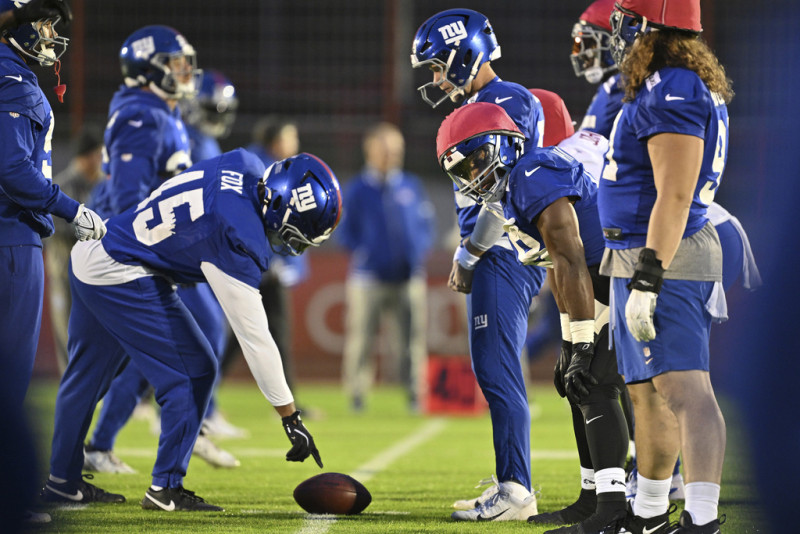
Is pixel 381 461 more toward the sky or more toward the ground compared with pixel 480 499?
more toward the ground

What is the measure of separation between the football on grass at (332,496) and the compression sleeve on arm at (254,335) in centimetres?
52

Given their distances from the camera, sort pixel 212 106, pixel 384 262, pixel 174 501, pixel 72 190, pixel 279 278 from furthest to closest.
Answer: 1. pixel 384 262
2. pixel 72 190
3. pixel 279 278
4. pixel 212 106
5. pixel 174 501

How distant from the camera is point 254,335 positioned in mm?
4441

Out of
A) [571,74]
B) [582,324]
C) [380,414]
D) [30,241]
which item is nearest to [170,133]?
[30,241]

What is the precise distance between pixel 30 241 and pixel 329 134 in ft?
34.6

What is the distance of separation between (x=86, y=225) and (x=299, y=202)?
0.89 metres

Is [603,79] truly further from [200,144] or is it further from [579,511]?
[200,144]

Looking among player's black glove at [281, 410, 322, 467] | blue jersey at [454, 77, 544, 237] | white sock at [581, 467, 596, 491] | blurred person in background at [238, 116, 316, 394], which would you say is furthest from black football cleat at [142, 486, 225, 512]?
blurred person in background at [238, 116, 316, 394]

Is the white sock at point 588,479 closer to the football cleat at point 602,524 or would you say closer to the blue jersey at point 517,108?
the football cleat at point 602,524

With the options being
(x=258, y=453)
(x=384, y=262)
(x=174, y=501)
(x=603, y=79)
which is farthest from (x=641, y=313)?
(x=384, y=262)

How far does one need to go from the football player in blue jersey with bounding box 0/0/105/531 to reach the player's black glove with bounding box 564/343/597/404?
6.79ft

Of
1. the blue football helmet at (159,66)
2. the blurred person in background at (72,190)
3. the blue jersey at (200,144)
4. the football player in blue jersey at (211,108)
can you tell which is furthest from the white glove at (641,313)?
the blurred person in background at (72,190)

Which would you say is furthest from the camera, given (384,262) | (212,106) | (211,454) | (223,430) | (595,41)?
(384,262)

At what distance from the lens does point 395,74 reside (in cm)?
1520
